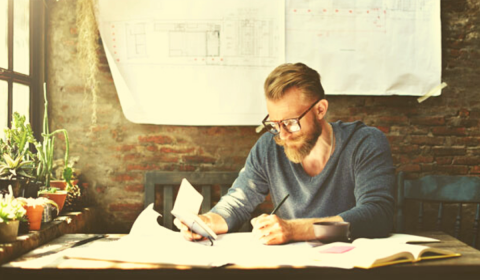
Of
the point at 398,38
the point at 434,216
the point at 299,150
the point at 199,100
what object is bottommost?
the point at 434,216

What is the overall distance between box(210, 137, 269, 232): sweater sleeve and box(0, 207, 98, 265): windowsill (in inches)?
29.2

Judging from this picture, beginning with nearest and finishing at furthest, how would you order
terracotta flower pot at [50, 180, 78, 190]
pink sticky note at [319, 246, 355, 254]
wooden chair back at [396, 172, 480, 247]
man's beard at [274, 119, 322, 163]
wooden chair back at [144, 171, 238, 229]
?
pink sticky note at [319, 246, 355, 254] → man's beard at [274, 119, 322, 163] → wooden chair back at [396, 172, 480, 247] → terracotta flower pot at [50, 180, 78, 190] → wooden chair back at [144, 171, 238, 229]

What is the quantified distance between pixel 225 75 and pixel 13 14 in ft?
4.24

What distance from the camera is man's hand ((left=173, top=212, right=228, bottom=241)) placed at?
1749 millimetres

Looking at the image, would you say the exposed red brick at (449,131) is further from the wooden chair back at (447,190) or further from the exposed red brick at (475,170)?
the wooden chair back at (447,190)

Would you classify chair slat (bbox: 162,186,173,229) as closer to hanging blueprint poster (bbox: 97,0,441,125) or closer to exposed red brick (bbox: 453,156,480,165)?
hanging blueprint poster (bbox: 97,0,441,125)

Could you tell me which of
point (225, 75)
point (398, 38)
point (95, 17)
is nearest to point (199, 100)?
point (225, 75)

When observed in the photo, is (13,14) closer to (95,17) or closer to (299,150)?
(95,17)

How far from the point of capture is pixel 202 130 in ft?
9.89

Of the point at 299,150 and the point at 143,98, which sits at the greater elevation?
the point at 143,98

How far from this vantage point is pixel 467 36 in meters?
3.05

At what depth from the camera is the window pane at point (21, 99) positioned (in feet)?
8.84

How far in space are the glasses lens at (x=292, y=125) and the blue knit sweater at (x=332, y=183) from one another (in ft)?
0.75

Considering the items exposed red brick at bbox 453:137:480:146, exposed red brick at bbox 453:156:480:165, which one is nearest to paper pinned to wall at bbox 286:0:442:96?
exposed red brick at bbox 453:137:480:146
